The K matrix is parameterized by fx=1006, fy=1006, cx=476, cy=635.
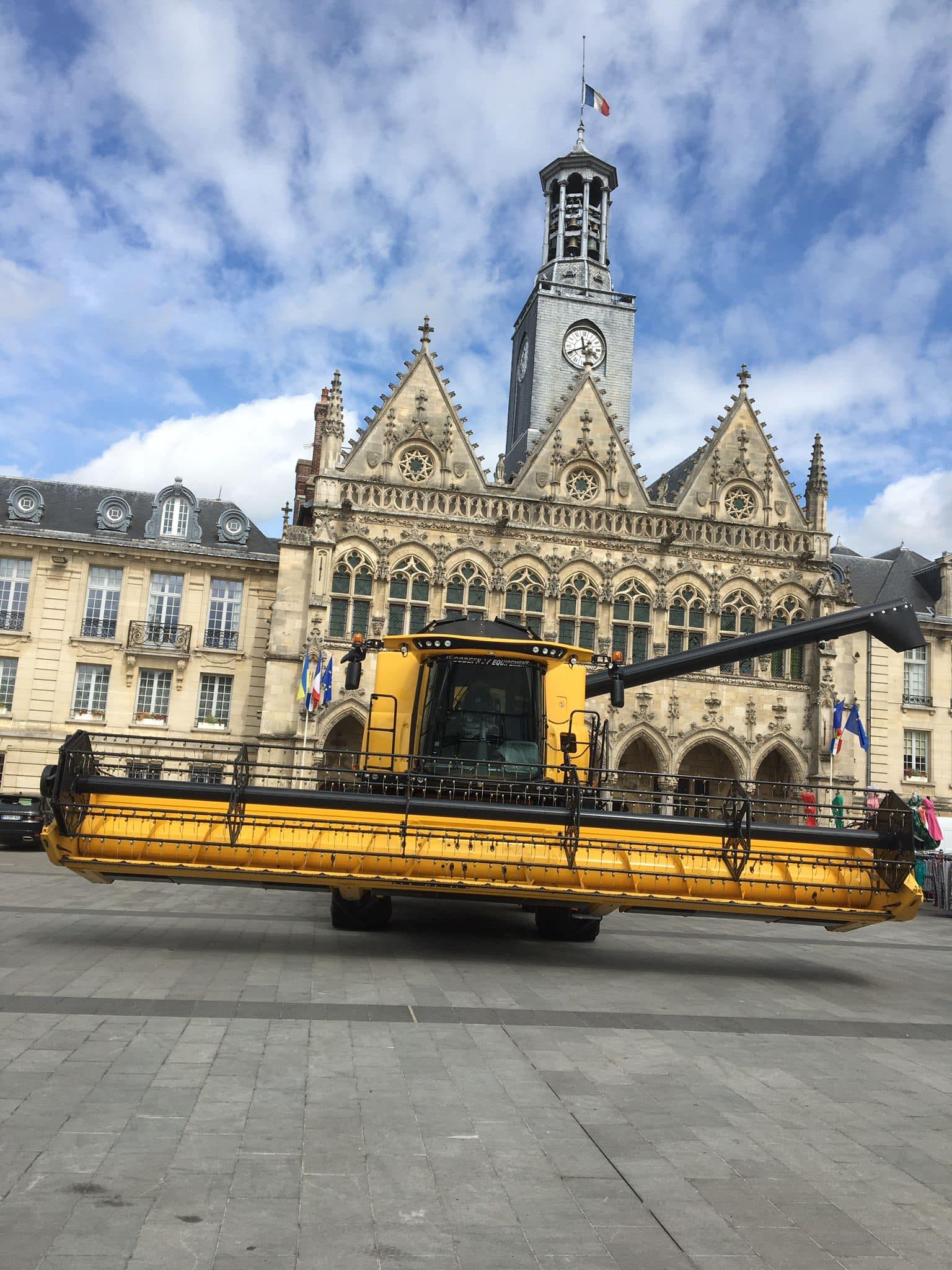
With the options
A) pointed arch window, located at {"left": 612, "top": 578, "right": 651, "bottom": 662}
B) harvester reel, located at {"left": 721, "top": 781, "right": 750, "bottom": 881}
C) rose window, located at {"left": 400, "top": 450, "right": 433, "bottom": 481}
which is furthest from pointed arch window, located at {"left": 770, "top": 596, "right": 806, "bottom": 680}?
harvester reel, located at {"left": 721, "top": 781, "right": 750, "bottom": 881}

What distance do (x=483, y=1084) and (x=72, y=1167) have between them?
8.24ft

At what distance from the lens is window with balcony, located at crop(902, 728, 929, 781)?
36188 mm

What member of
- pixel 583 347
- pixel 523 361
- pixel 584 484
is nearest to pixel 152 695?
pixel 584 484

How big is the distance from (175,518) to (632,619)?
52.1 ft

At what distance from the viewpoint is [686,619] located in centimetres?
3294

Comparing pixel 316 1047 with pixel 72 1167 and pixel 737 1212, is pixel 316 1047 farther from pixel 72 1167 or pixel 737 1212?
pixel 737 1212

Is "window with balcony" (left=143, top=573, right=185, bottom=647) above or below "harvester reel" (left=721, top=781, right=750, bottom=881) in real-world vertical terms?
above

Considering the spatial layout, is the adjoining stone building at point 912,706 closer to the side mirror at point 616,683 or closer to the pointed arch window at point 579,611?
the pointed arch window at point 579,611

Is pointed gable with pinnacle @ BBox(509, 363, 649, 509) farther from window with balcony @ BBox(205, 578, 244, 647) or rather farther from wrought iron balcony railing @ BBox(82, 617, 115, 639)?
wrought iron balcony railing @ BBox(82, 617, 115, 639)

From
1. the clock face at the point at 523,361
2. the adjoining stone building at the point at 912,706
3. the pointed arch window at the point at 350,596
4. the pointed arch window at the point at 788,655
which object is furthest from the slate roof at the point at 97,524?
the adjoining stone building at the point at 912,706

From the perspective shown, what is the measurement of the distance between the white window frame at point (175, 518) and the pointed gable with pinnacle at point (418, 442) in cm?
646

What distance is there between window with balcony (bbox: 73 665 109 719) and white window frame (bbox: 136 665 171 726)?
3.45 ft

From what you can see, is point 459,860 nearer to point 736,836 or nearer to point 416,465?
point 736,836

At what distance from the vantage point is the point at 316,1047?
6.78m
